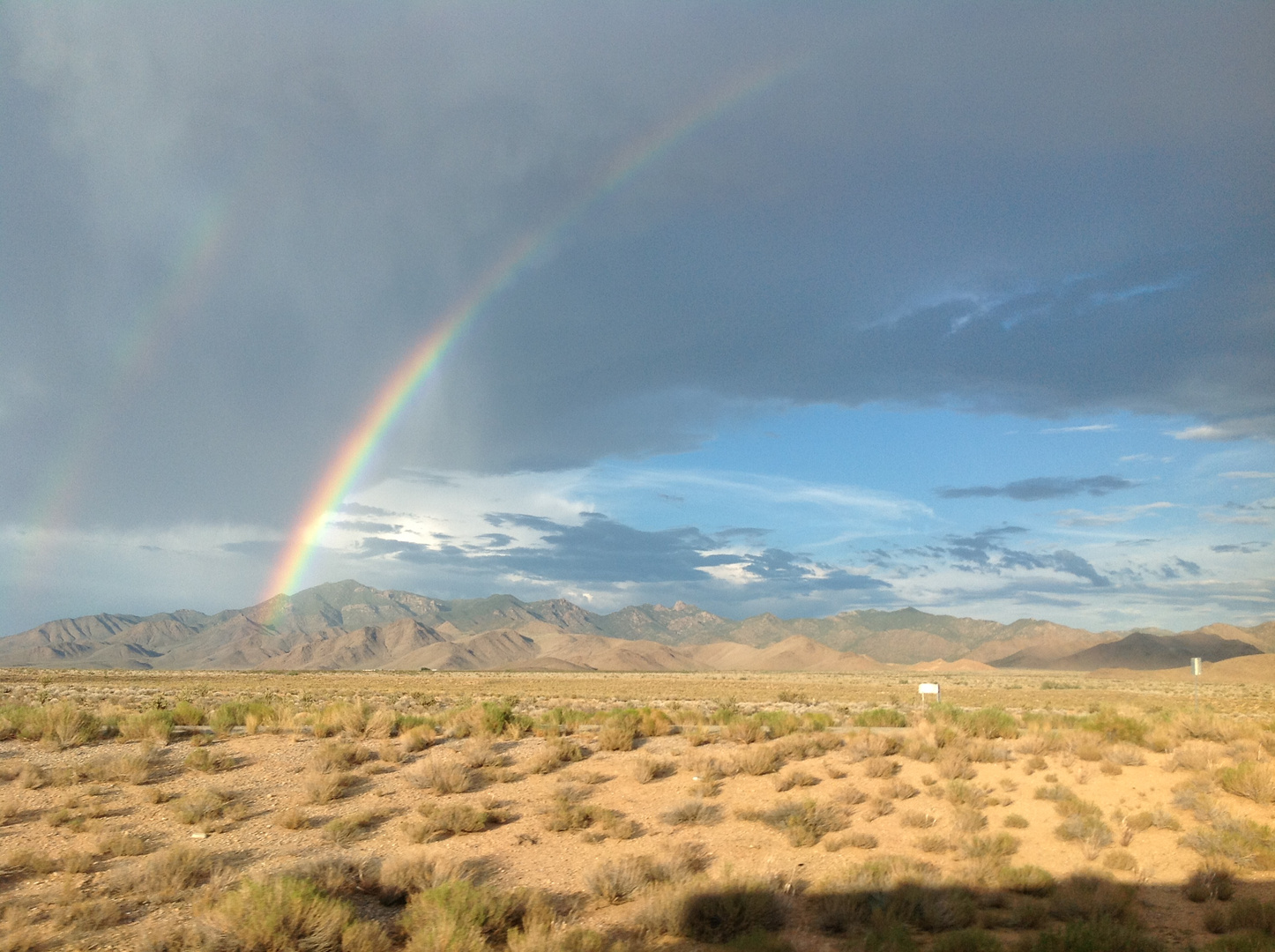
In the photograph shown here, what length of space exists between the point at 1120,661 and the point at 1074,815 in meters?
179

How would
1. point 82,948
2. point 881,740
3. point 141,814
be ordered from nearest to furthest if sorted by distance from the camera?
point 82,948 < point 141,814 < point 881,740

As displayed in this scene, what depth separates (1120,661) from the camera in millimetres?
166750

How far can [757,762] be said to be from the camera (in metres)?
19.1

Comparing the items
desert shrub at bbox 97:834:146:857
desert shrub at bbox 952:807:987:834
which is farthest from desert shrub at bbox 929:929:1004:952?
desert shrub at bbox 97:834:146:857

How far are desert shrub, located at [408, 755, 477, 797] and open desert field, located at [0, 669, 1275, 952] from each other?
58mm

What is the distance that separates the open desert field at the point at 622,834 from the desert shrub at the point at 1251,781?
5 centimetres

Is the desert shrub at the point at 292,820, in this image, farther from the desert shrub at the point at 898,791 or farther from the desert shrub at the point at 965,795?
the desert shrub at the point at 965,795

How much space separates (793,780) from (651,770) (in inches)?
126

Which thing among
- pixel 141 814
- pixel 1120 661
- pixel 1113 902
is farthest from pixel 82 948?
pixel 1120 661

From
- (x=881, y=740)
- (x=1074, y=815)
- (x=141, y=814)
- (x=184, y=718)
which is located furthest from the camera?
(x=184, y=718)

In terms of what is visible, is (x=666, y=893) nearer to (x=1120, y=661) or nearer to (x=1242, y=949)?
(x=1242, y=949)

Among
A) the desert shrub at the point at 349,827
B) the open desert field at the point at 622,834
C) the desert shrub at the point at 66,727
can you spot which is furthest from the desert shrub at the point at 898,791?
the desert shrub at the point at 66,727

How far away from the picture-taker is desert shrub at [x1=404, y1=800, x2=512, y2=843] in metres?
14.5

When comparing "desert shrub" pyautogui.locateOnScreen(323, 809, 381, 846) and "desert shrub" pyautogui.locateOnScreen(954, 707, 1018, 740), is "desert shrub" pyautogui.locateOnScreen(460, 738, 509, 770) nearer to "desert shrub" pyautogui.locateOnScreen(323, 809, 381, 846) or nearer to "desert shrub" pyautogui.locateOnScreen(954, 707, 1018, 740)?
"desert shrub" pyautogui.locateOnScreen(323, 809, 381, 846)
